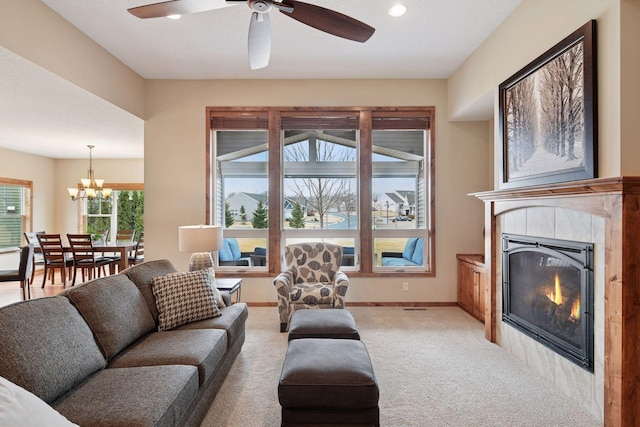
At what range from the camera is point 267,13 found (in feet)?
7.21

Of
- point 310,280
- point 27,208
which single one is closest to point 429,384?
point 310,280

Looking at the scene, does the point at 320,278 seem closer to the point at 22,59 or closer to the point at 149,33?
the point at 149,33

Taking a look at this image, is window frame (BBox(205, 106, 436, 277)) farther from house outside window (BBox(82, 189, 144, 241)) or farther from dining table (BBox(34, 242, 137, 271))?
house outside window (BBox(82, 189, 144, 241))

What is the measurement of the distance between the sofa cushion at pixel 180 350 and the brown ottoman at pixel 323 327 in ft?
1.97

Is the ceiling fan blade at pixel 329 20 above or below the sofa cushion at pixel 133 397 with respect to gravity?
above

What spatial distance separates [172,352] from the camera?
2.02 meters

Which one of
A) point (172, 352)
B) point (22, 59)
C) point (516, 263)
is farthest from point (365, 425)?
point (22, 59)

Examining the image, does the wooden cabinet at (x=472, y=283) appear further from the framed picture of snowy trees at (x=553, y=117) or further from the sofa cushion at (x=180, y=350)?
the sofa cushion at (x=180, y=350)

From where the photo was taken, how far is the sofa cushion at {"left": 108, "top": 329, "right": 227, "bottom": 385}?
1.93m

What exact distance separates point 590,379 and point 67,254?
7291mm

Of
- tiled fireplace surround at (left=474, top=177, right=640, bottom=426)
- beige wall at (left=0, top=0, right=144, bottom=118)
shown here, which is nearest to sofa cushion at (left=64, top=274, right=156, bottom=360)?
beige wall at (left=0, top=0, right=144, bottom=118)

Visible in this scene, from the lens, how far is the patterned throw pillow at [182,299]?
8.19 feet

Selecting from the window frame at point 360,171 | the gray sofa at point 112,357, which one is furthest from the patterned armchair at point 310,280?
the gray sofa at point 112,357

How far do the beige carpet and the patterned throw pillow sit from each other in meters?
0.57
